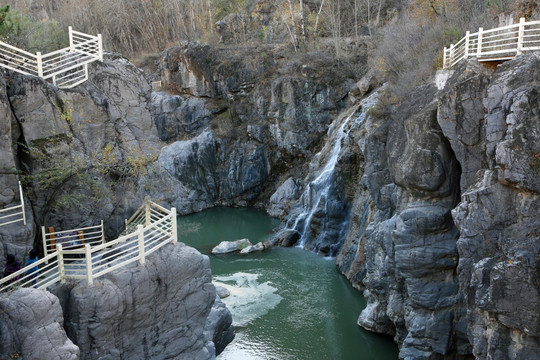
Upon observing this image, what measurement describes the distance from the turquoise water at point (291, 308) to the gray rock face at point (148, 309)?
362 centimetres

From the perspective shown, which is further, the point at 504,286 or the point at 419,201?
the point at 419,201

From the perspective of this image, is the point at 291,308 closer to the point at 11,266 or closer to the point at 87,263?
the point at 87,263

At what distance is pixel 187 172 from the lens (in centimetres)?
3712

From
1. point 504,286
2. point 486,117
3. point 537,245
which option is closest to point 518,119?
point 486,117

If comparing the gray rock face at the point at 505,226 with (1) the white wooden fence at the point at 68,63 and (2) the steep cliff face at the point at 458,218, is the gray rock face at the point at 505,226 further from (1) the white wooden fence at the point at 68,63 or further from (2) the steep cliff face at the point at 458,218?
(1) the white wooden fence at the point at 68,63

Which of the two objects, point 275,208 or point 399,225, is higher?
point 399,225

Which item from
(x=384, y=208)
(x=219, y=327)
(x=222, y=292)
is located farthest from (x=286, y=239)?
(x=219, y=327)

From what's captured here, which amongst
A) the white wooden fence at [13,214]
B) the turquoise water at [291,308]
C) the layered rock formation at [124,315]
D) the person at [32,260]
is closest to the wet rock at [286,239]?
the turquoise water at [291,308]

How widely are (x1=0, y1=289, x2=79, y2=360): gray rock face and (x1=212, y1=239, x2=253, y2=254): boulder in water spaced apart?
17.4 m

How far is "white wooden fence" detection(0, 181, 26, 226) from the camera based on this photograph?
11798 millimetres

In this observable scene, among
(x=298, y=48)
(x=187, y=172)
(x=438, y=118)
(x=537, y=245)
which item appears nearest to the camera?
(x=537, y=245)

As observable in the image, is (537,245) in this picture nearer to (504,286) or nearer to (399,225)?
(504,286)

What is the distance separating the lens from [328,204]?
87.9 ft

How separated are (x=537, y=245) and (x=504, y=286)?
1.15 metres
